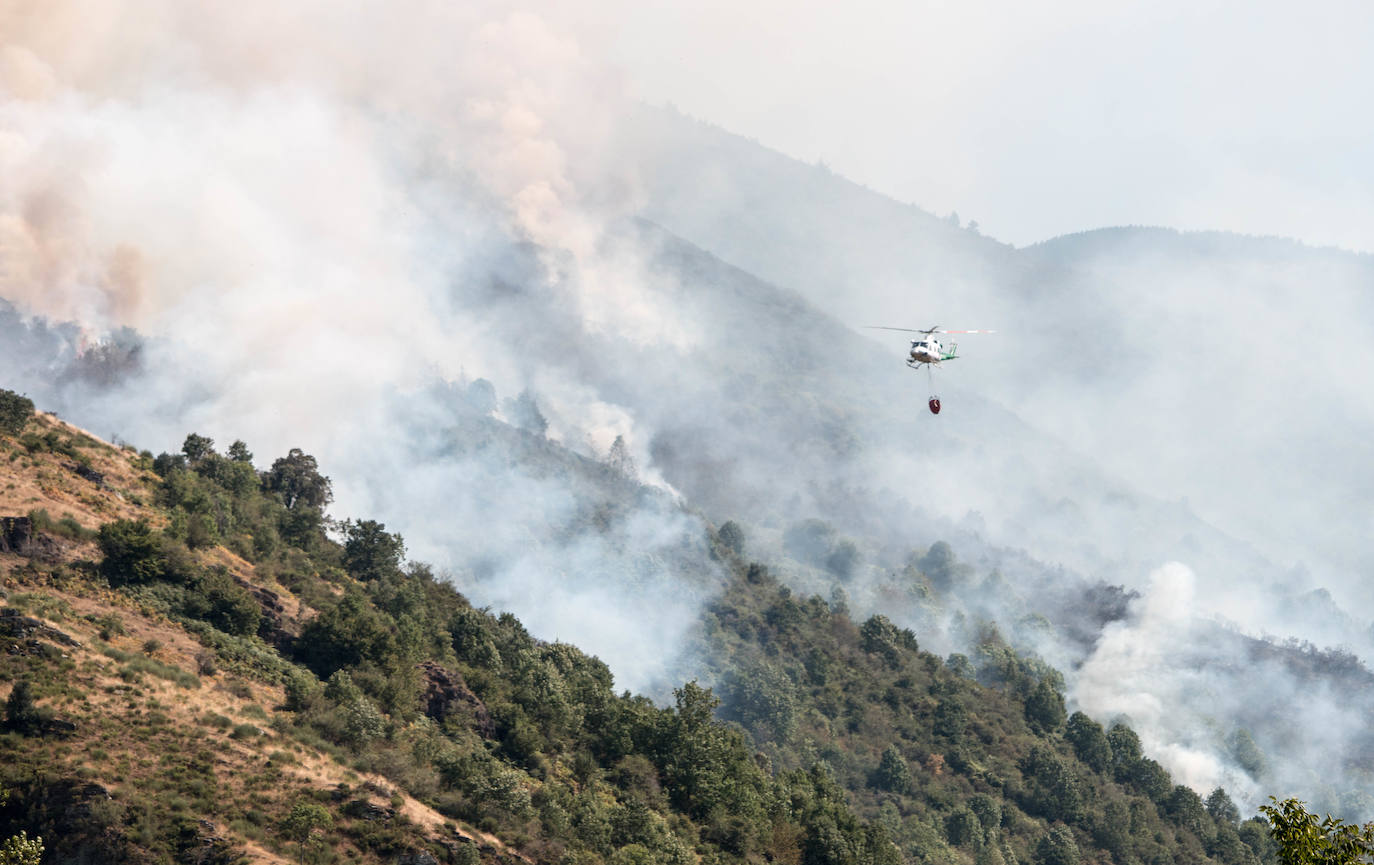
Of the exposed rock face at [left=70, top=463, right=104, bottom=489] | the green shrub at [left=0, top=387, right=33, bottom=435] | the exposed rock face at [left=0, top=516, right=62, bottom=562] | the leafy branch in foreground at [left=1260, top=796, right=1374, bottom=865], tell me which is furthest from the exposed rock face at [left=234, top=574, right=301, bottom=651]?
the leafy branch in foreground at [left=1260, top=796, right=1374, bottom=865]

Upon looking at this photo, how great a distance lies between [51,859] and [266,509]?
81571mm

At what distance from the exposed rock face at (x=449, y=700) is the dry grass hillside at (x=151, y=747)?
17272 millimetres

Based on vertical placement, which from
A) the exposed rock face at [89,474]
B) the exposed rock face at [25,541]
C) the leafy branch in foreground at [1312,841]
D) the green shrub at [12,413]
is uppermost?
the green shrub at [12,413]

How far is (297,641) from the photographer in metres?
109

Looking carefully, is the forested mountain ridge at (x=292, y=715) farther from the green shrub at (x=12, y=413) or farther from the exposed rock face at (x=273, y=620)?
the green shrub at (x=12, y=413)

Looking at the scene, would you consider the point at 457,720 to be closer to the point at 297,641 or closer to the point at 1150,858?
the point at 297,641

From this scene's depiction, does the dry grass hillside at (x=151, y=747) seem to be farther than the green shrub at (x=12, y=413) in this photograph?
No

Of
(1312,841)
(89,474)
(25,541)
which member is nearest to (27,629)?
(25,541)

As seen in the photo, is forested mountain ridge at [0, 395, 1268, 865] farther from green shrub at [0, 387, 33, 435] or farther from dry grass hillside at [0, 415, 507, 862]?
green shrub at [0, 387, 33, 435]

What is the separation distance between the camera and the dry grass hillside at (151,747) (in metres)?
70.8

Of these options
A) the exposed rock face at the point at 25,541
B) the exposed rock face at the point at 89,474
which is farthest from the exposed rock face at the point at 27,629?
the exposed rock face at the point at 89,474

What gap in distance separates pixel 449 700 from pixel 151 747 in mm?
36086

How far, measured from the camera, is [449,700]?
110 m

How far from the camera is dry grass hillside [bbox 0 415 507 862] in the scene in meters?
70.8
